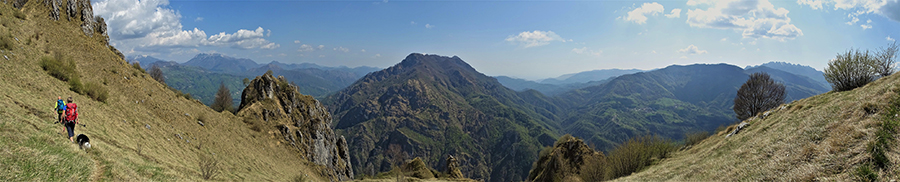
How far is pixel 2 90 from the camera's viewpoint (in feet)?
53.1

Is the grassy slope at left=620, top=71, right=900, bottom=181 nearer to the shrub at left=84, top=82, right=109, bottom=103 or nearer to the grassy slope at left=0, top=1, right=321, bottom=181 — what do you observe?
the grassy slope at left=0, top=1, right=321, bottom=181

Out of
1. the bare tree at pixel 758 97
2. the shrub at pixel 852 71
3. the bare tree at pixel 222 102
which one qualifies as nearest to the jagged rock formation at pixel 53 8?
the bare tree at pixel 222 102

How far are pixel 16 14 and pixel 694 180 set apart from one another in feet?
184

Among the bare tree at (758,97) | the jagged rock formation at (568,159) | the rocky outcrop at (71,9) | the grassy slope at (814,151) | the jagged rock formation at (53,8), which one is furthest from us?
the bare tree at (758,97)

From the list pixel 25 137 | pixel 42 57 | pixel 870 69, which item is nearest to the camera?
pixel 25 137

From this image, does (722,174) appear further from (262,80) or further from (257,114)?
(262,80)

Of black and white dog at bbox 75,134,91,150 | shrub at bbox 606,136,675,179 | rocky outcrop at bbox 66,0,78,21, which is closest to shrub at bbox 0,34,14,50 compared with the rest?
rocky outcrop at bbox 66,0,78,21

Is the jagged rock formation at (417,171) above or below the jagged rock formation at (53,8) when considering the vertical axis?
below

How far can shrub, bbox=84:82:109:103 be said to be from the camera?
22523 mm

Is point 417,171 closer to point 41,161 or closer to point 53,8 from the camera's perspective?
point 41,161

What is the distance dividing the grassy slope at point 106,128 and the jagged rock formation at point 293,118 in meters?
3.66

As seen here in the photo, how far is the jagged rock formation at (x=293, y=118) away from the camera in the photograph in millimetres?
43875

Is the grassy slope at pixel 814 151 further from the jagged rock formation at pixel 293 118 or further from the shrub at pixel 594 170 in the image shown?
the jagged rock formation at pixel 293 118

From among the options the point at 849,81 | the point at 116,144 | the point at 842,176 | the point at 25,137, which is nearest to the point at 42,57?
the point at 116,144
